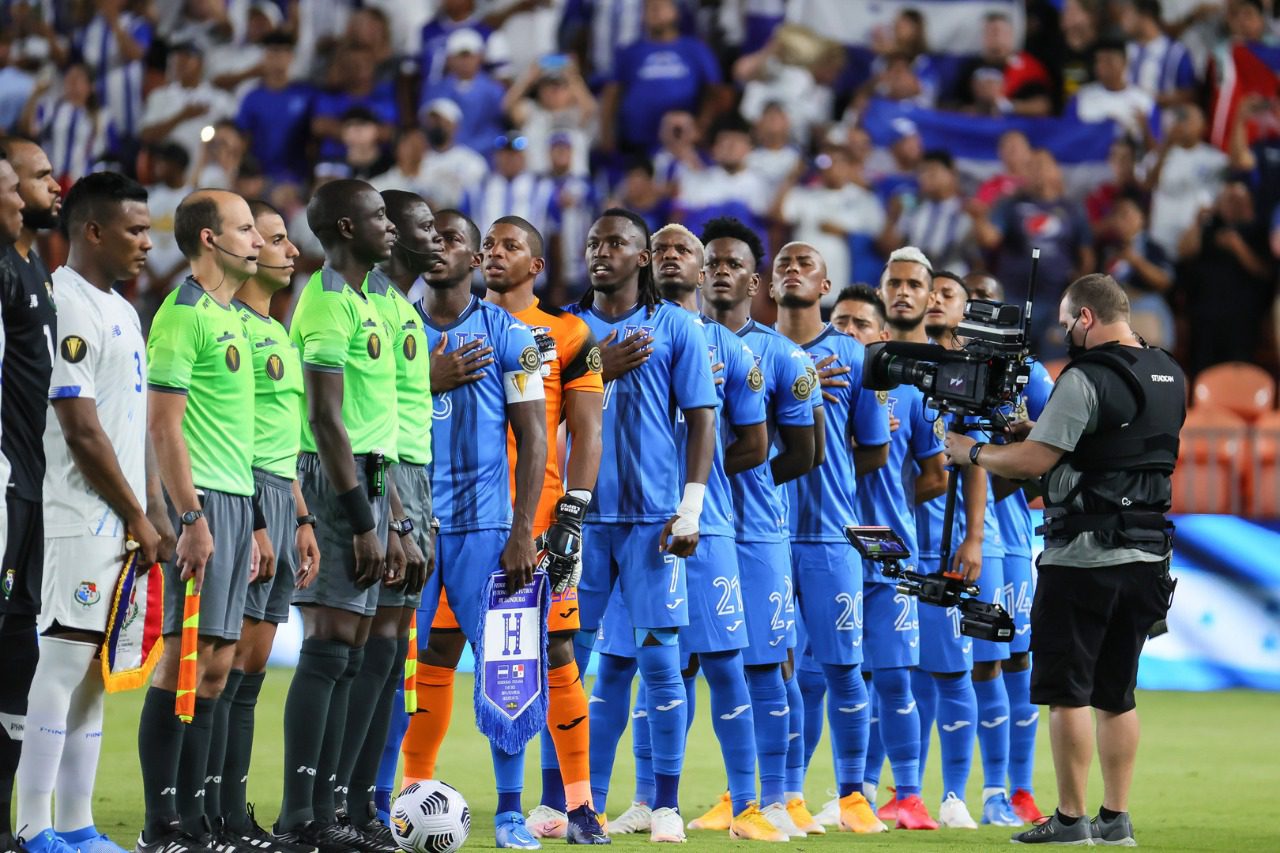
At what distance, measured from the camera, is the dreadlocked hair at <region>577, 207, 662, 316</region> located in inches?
322

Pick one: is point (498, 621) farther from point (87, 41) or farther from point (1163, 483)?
point (87, 41)

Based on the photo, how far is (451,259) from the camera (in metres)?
7.69

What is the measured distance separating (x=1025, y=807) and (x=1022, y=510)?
1932 millimetres

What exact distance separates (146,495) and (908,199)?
442 inches

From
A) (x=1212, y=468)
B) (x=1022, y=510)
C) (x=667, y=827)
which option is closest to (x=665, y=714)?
(x=667, y=827)

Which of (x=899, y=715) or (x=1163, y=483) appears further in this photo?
(x=899, y=715)

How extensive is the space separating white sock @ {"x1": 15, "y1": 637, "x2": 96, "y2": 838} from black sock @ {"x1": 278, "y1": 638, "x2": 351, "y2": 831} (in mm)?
790

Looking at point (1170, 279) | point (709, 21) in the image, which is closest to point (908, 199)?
point (1170, 279)

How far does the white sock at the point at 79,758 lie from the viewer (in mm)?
6152

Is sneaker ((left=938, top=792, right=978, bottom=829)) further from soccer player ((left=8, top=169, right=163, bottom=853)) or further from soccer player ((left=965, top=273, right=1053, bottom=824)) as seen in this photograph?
soccer player ((left=8, top=169, right=163, bottom=853))

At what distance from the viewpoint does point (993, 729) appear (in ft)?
31.0

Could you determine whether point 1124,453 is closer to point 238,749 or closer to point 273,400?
point 273,400

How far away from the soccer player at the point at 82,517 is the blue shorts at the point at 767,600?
314 centimetres

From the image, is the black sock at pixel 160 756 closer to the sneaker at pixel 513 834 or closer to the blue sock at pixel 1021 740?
the sneaker at pixel 513 834
